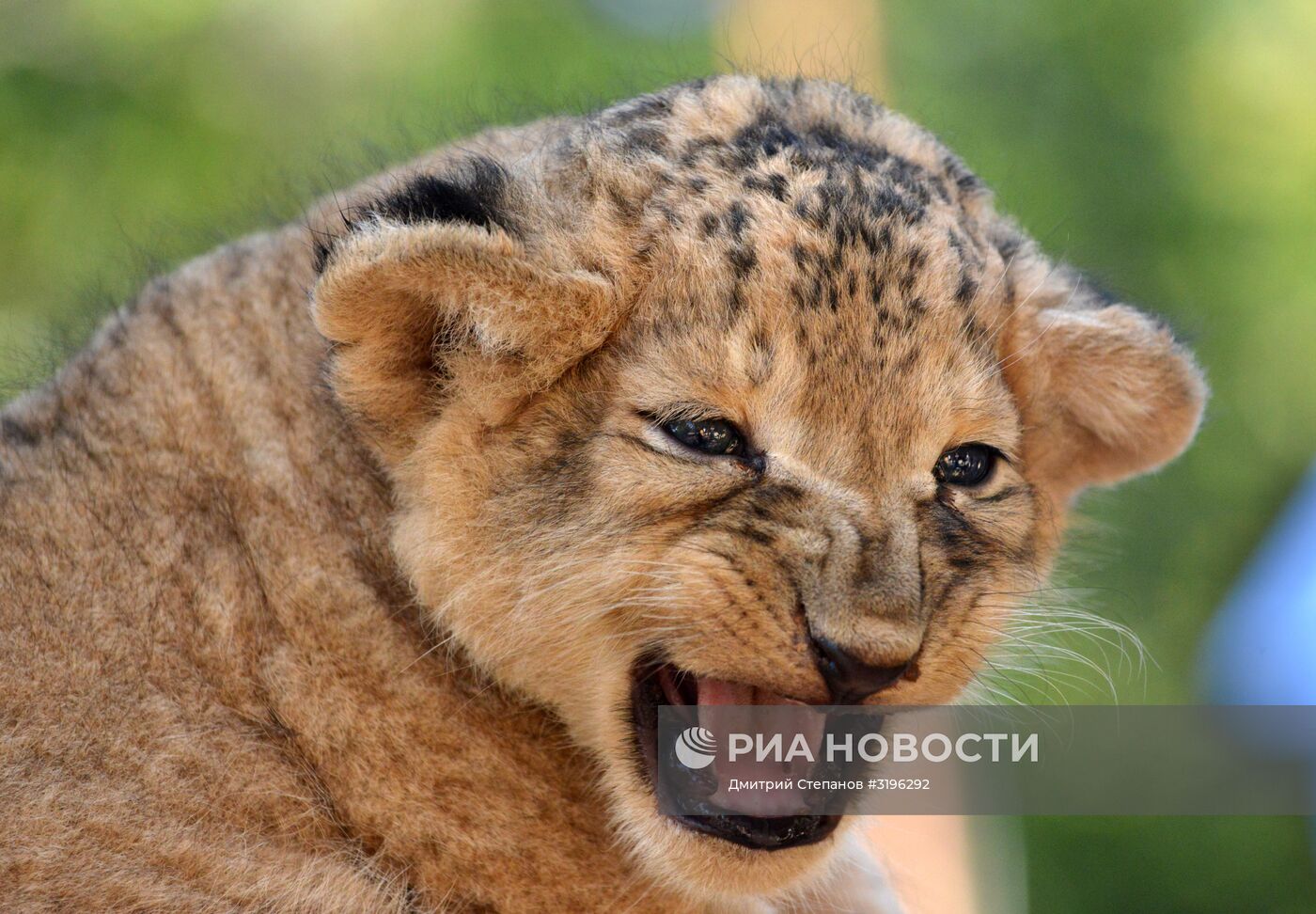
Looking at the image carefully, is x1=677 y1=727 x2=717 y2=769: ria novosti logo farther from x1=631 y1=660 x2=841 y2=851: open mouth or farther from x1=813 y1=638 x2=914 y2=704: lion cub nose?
x1=813 y1=638 x2=914 y2=704: lion cub nose

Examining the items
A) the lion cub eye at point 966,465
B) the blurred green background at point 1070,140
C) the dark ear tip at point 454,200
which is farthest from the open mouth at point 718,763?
the blurred green background at point 1070,140

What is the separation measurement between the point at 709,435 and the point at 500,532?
56 cm

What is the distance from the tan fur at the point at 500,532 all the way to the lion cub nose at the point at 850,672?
36mm

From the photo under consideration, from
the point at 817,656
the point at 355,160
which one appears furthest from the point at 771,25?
the point at 817,656

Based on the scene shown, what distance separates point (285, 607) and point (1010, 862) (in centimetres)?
483

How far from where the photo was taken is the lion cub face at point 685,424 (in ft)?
10.3

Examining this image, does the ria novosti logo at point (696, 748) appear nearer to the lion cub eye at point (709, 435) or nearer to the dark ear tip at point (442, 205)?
the lion cub eye at point (709, 435)

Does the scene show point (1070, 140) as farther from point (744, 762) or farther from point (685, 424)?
point (744, 762)

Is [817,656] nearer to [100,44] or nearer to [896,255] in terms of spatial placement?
[896,255]

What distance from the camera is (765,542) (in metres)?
3.15

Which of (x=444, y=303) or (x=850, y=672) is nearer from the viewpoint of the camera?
(x=850, y=672)

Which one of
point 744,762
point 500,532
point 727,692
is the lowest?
point 744,762

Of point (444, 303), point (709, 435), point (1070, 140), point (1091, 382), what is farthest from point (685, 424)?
point (1070, 140)

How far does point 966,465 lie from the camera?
354cm
